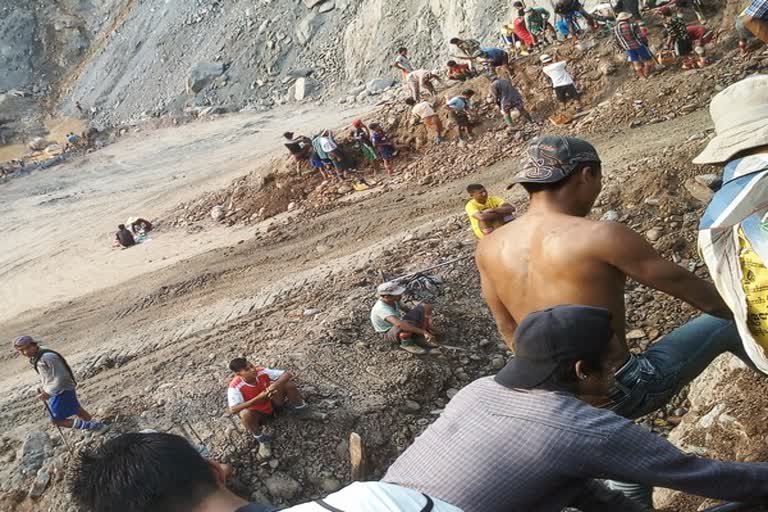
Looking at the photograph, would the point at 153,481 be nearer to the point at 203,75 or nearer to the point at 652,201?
the point at 652,201

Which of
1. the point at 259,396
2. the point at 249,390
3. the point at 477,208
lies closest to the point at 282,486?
the point at 259,396

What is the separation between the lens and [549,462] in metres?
1.67

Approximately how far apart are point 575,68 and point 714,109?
10.5 metres

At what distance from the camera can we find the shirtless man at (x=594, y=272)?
2.26 metres

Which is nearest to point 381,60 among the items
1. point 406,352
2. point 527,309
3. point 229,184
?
point 229,184

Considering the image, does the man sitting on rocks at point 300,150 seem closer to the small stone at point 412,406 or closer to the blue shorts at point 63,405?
the blue shorts at point 63,405

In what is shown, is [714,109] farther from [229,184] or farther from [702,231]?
[229,184]

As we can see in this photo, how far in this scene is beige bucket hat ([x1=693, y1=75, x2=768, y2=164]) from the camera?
79.0 inches

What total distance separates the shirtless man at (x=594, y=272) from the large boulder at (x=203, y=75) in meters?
24.2

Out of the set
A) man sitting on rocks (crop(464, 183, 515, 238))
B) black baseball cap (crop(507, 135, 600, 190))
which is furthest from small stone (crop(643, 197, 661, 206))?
black baseball cap (crop(507, 135, 600, 190))

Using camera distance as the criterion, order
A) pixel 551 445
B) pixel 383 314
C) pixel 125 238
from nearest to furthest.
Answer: pixel 551 445 → pixel 383 314 → pixel 125 238

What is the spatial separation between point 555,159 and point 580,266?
0.49 metres

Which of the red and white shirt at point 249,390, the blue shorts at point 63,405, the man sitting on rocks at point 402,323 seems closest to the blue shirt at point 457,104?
the man sitting on rocks at point 402,323

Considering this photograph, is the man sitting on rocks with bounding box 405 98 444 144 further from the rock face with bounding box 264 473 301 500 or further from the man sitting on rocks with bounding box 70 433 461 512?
the man sitting on rocks with bounding box 70 433 461 512
